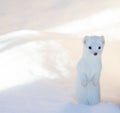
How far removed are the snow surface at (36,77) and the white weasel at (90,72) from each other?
30 mm

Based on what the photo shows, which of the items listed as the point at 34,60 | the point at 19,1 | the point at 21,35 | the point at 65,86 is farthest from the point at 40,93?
the point at 19,1

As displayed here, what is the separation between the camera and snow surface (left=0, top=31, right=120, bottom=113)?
1.10 m

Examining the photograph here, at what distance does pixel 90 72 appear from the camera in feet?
3.60

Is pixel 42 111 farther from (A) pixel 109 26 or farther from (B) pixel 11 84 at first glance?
(A) pixel 109 26

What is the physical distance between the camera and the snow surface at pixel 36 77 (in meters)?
1.10

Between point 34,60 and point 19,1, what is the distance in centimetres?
65

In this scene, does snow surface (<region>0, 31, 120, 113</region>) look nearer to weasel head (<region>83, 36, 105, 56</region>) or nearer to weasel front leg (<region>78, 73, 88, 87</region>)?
weasel front leg (<region>78, 73, 88, 87</region>)

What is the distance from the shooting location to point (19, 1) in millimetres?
1956

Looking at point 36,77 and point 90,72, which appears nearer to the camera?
point 90,72

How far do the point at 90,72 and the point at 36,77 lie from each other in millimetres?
276

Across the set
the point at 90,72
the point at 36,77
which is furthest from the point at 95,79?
the point at 36,77

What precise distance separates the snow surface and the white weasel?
0.10 ft

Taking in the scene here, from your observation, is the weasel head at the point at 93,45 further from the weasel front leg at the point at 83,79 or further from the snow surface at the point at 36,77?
the snow surface at the point at 36,77

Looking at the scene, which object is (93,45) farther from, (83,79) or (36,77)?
(36,77)
